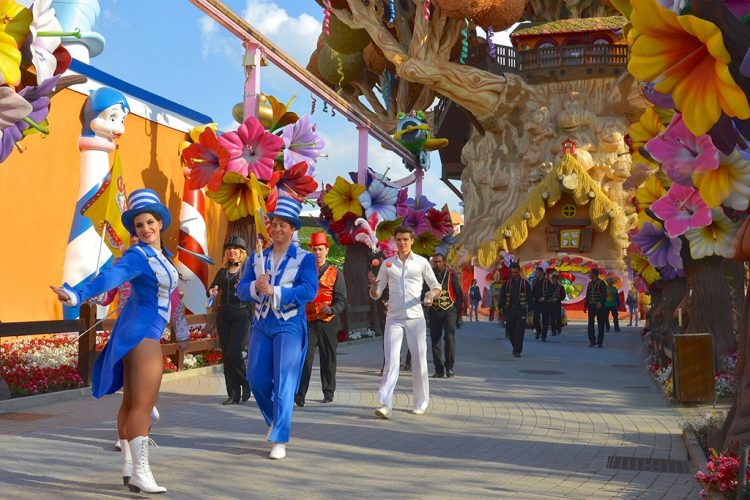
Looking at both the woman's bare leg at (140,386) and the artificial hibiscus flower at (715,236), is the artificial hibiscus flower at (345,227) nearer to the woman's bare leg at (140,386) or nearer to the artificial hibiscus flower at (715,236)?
the artificial hibiscus flower at (715,236)

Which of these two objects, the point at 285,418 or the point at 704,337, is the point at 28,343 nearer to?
the point at 285,418

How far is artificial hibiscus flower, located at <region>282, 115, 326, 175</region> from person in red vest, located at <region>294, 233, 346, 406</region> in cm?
519

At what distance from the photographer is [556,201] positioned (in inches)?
1468

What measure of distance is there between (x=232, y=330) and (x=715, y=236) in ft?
17.6

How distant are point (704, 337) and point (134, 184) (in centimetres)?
982

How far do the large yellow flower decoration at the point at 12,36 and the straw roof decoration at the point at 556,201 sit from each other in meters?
31.1

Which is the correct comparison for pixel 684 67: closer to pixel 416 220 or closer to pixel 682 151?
pixel 682 151

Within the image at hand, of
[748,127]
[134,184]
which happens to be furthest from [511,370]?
[748,127]

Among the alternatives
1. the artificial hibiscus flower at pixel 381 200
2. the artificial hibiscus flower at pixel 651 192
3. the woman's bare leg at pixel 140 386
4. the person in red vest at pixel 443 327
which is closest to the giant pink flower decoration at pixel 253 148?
the person in red vest at pixel 443 327

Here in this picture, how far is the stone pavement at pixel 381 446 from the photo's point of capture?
5.83 metres

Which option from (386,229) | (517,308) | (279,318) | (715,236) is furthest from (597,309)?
(279,318)

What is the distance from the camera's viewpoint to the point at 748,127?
5.48 meters

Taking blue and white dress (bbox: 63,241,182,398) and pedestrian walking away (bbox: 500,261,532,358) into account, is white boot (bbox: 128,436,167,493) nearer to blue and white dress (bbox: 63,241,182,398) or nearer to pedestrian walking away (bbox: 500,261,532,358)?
blue and white dress (bbox: 63,241,182,398)

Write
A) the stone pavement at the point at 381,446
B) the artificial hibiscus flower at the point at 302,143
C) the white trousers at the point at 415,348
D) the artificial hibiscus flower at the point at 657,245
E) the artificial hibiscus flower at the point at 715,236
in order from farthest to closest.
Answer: the artificial hibiscus flower at the point at 302,143 < the artificial hibiscus flower at the point at 657,245 < the white trousers at the point at 415,348 < the artificial hibiscus flower at the point at 715,236 < the stone pavement at the point at 381,446
